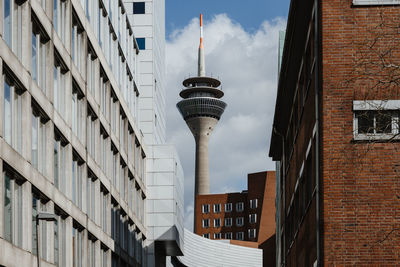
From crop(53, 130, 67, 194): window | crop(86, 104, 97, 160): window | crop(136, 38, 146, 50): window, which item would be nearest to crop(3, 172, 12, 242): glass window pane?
crop(53, 130, 67, 194): window

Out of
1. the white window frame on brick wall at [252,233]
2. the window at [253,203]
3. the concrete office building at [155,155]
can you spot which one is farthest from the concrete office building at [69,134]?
the white window frame on brick wall at [252,233]

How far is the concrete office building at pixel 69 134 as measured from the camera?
26469 millimetres

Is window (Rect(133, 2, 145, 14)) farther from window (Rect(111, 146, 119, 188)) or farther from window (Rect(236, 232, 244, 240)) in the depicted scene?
window (Rect(236, 232, 244, 240))

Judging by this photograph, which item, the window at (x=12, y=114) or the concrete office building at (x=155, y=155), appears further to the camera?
the concrete office building at (x=155, y=155)

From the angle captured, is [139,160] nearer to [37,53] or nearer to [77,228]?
[77,228]

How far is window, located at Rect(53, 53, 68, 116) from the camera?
3338 centimetres

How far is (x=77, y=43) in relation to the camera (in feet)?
126

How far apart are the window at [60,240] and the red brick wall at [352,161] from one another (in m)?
14.4

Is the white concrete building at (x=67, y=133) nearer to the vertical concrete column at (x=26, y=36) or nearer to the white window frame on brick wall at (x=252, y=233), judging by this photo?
the vertical concrete column at (x=26, y=36)

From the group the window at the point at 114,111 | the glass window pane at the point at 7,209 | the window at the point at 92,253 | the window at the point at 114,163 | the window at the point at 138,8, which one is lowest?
the window at the point at 92,253

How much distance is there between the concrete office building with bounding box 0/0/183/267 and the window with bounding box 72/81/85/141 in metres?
0.04

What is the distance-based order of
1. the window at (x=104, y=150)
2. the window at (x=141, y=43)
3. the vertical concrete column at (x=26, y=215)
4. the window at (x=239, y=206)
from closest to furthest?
the vertical concrete column at (x=26, y=215) → the window at (x=104, y=150) → the window at (x=141, y=43) → the window at (x=239, y=206)

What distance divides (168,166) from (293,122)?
31.9 meters

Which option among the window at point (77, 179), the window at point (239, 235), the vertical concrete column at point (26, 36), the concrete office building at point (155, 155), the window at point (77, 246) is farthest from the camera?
the window at point (239, 235)
